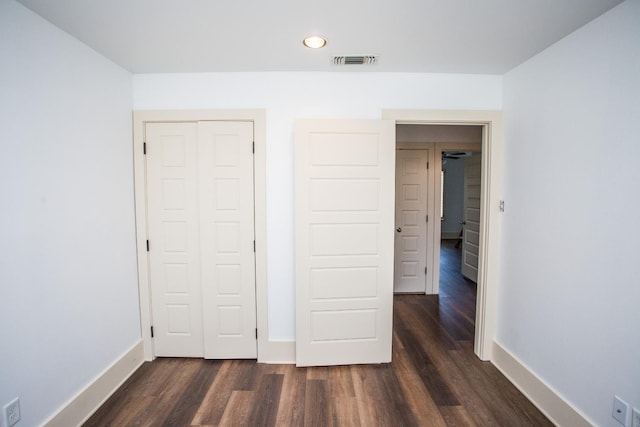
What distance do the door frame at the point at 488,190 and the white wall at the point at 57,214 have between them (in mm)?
2218

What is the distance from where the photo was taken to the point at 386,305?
2285 millimetres

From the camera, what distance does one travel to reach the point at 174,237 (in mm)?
2324

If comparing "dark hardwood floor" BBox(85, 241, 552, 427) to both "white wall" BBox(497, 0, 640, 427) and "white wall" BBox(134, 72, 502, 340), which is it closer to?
"white wall" BBox(497, 0, 640, 427)

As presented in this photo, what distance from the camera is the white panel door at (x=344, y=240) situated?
2.16 metres

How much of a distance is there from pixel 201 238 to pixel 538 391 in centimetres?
282

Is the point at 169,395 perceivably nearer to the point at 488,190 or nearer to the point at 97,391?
the point at 97,391

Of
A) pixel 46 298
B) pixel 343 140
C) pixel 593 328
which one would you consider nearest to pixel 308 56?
pixel 343 140

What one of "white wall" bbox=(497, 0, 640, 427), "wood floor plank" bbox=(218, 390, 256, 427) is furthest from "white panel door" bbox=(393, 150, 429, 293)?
"wood floor plank" bbox=(218, 390, 256, 427)

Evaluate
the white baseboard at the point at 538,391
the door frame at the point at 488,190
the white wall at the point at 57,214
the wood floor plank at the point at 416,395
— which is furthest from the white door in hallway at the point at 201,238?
the white baseboard at the point at 538,391

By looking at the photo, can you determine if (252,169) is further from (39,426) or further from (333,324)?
(39,426)

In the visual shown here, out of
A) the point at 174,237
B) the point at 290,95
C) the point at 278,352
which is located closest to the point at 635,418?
the point at 278,352

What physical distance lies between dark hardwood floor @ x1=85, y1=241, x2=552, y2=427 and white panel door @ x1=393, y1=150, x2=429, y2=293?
1378 mm

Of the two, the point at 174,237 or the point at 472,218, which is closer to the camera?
the point at 174,237

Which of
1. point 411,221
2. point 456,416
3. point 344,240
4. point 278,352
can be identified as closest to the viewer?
point 456,416
